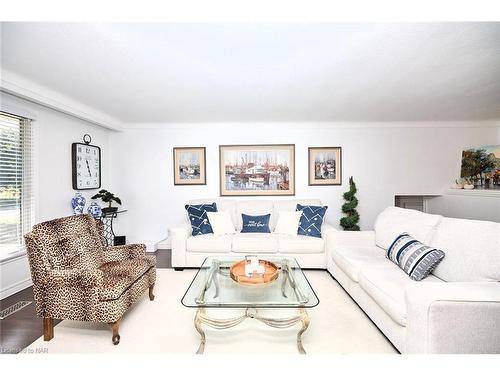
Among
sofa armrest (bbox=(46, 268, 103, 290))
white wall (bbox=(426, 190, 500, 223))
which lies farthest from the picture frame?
sofa armrest (bbox=(46, 268, 103, 290))

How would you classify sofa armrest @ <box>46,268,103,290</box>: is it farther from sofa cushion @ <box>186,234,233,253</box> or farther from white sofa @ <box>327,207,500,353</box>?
white sofa @ <box>327,207,500,353</box>

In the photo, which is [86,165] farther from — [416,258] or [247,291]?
[416,258]

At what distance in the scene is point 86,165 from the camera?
3643mm

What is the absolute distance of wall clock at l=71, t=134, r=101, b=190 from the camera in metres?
3.38

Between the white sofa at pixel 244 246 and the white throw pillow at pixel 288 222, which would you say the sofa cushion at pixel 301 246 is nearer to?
the white sofa at pixel 244 246

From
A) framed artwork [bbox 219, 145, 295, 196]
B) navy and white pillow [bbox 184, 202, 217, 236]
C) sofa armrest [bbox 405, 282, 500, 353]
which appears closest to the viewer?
sofa armrest [bbox 405, 282, 500, 353]

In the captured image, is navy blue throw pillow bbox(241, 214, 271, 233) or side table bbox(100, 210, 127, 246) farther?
side table bbox(100, 210, 127, 246)

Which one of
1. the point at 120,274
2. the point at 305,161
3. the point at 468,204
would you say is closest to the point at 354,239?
the point at 305,161

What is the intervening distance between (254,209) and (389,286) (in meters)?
2.41

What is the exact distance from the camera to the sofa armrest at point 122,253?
7.50ft

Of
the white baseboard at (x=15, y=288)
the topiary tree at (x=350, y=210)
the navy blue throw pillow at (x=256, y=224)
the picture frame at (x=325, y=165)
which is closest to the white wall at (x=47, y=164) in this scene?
the white baseboard at (x=15, y=288)

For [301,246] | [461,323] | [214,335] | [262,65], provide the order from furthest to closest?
1. [301,246]
2. [262,65]
3. [214,335]
4. [461,323]

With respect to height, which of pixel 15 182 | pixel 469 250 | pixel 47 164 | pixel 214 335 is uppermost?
pixel 47 164

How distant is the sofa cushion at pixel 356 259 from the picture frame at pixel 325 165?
5.71ft
